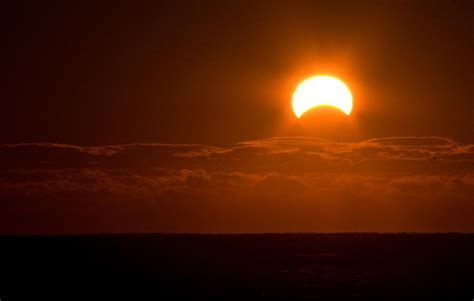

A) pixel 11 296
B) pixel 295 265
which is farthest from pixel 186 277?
pixel 295 265

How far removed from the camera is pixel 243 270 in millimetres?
93000

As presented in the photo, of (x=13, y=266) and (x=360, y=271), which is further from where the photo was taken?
(x=13, y=266)

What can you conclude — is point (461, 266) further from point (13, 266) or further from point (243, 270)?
point (13, 266)

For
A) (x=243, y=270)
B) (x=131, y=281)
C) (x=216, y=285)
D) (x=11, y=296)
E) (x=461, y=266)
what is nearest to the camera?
(x=11, y=296)

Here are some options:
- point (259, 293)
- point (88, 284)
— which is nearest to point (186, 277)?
point (88, 284)

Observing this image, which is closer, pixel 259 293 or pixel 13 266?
pixel 259 293

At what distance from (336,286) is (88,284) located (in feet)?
91.0

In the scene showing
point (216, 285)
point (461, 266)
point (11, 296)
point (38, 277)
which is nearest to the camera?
point (11, 296)

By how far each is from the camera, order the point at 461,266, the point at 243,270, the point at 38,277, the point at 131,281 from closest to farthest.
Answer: the point at 131,281 → the point at 38,277 → the point at 243,270 → the point at 461,266

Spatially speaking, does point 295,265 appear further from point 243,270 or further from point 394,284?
point 394,284

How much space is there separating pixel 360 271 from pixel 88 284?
4100cm

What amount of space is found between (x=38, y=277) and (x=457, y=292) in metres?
51.0

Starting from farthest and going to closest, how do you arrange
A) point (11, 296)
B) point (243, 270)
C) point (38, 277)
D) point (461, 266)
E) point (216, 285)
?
1. point (461, 266)
2. point (243, 270)
3. point (38, 277)
4. point (216, 285)
5. point (11, 296)

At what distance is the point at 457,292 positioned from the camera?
66.2m
